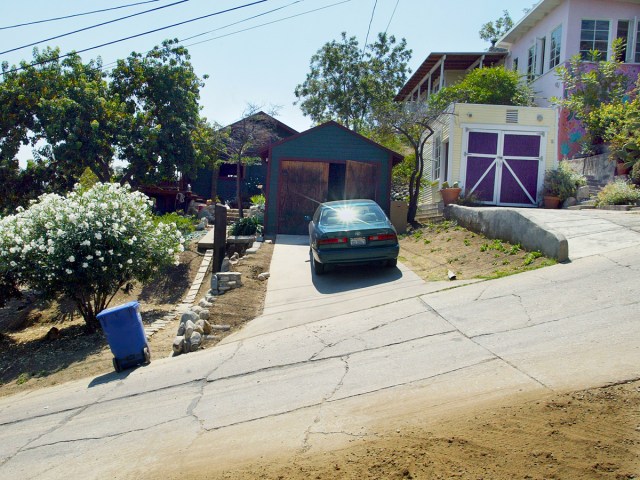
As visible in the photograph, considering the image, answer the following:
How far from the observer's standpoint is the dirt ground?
335 inches

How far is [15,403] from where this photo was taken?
7348 millimetres

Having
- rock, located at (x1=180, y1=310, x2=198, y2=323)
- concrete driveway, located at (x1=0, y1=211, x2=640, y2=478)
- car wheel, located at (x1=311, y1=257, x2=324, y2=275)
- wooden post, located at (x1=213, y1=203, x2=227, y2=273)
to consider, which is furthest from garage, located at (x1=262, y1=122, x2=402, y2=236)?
rock, located at (x1=180, y1=310, x2=198, y2=323)

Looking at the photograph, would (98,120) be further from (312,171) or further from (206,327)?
(206,327)

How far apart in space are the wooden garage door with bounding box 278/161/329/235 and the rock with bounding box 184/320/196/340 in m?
9.58

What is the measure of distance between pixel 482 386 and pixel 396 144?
20.1 m

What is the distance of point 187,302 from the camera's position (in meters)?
13.4

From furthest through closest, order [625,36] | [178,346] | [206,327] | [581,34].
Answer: [625,36] → [581,34] → [206,327] → [178,346]

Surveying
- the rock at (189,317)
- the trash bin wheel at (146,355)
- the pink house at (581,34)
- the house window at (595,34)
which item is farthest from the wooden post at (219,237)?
the house window at (595,34)

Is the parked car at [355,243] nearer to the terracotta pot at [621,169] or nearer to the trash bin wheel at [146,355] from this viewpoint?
the trash bin wheel at [146,355]

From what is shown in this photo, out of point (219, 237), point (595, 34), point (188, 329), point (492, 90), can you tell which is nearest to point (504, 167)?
point (492, 90)

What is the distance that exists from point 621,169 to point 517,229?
8433mm

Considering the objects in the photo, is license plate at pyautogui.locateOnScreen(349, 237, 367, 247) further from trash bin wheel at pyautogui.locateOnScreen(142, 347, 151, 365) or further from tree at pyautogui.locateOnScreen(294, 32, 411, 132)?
tree at pyautogui.locateOnScreen(294, 32, 411, 132)

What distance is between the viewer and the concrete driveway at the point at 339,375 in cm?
488

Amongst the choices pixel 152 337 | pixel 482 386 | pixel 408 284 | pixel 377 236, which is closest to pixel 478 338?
pixel 482 386
